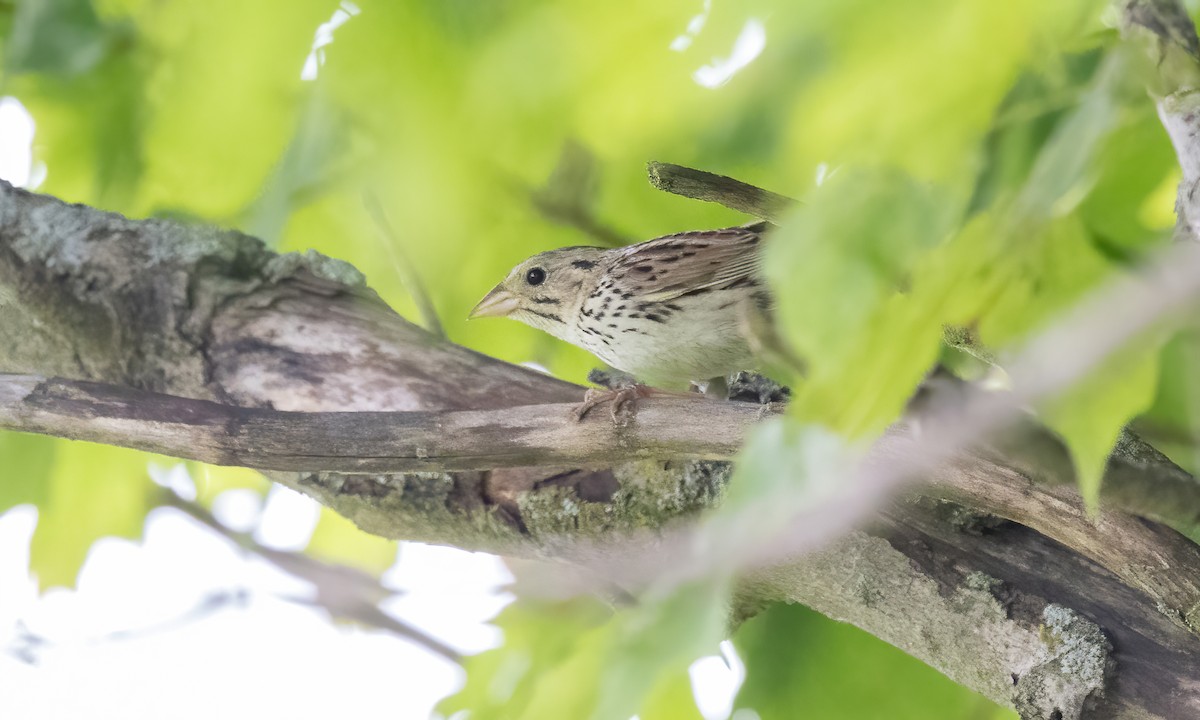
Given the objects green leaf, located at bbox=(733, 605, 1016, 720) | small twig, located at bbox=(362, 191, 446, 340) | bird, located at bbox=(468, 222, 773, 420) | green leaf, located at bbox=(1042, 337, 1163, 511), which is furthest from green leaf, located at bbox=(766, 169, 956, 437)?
bird, located at bbox=(468, 222, 773, 420)

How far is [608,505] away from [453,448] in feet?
1.00

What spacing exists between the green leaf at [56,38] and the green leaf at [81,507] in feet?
2.77

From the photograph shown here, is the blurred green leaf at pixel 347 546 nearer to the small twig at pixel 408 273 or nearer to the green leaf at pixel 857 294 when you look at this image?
the small twig at pixel 408 273

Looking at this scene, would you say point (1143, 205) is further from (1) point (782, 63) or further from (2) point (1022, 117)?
(2) point (1022, 117)

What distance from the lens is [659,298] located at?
2.24 m

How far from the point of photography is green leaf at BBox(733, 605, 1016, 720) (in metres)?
1.74

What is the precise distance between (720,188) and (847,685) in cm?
97

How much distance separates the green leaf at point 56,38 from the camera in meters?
1.50

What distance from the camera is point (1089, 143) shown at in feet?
1.84

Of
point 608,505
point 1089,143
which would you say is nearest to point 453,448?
point 608,505

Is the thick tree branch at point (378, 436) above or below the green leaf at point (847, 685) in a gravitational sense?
above

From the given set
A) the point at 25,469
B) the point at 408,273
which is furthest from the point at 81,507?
the point at 408,273

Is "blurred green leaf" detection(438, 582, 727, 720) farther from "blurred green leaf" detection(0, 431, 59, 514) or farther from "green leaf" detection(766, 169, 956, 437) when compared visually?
"blurred green leaf" detection(0, 431, 59, 514)

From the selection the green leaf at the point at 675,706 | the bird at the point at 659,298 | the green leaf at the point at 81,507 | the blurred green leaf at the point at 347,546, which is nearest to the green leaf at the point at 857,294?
the green leaf at the point at 675,706
